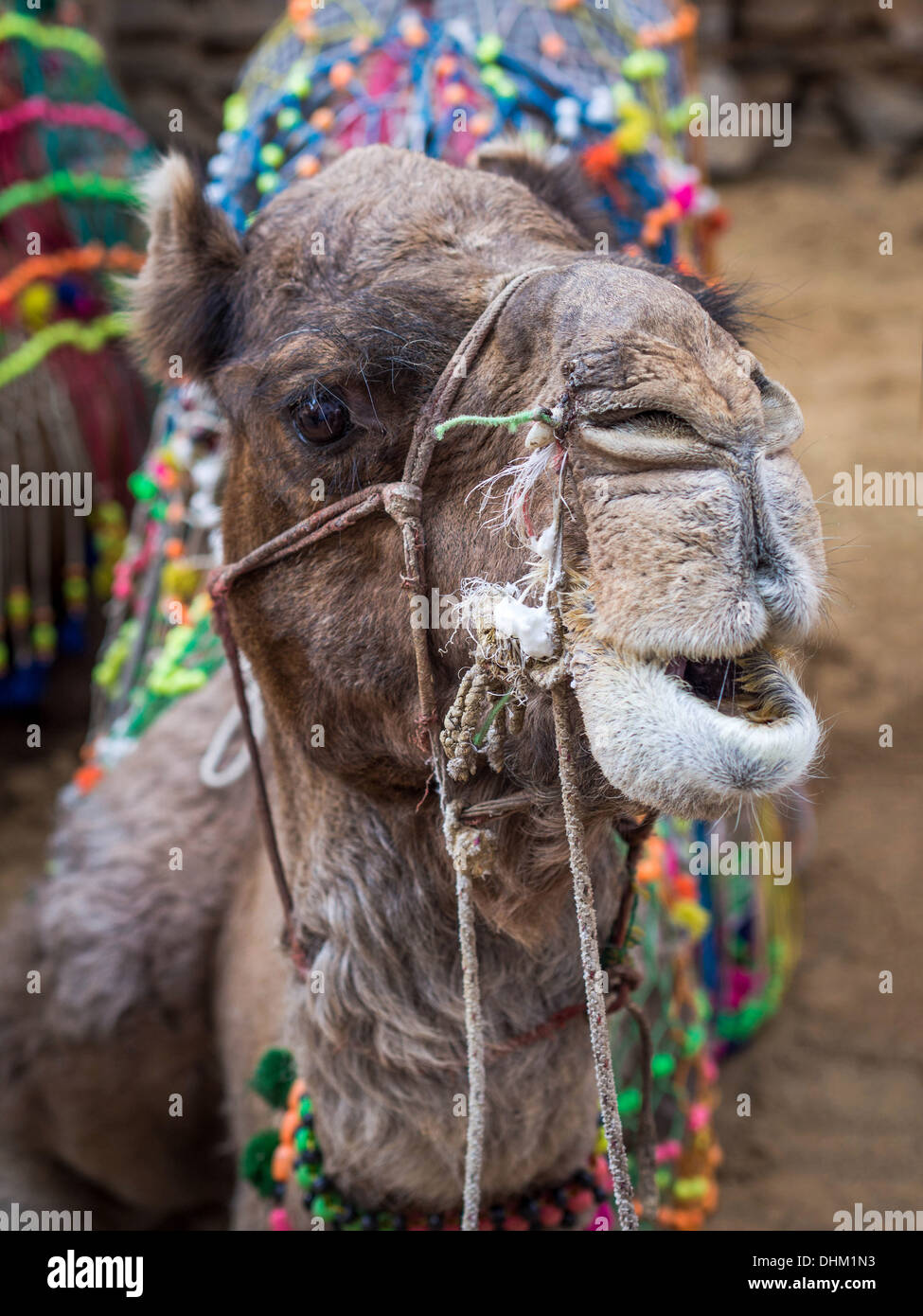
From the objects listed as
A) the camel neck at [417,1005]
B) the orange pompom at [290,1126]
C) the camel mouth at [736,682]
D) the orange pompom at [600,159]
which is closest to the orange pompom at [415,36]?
the orange pompom at [600,159]

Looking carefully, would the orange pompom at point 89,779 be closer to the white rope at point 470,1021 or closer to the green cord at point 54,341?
the white rope at point 470,1021

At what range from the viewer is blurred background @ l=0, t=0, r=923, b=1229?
3.46 metres

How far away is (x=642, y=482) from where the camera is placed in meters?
1.29

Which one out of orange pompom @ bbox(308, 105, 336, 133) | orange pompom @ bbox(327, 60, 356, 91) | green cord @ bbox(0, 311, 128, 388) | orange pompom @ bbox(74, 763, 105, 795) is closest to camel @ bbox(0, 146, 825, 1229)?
orange pompom @ bbox(74, 763, 105, 795)

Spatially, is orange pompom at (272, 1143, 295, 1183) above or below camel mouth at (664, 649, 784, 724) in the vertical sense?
below

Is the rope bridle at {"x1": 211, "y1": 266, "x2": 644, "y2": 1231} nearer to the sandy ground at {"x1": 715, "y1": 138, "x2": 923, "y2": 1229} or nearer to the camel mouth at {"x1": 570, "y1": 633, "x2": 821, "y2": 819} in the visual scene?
the camel mouth at {"x1": 570, "y1": 633, "x2": 821, "y2": 819}

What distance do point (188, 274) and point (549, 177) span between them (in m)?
0.69

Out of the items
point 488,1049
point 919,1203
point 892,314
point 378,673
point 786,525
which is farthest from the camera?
point 892,314

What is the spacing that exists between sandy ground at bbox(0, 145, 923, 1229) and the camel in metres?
0.29

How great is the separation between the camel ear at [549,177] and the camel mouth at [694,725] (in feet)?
3.50
